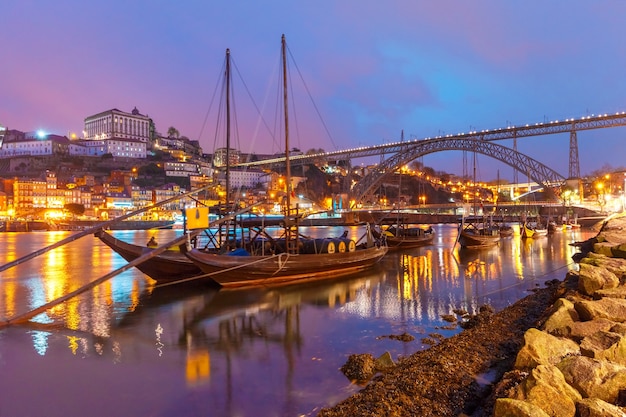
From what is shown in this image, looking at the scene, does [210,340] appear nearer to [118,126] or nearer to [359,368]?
[359,368]

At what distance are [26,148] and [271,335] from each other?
136005 mm

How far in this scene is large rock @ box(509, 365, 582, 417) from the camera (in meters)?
4.04

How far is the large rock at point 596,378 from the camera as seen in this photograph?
14.4 feet

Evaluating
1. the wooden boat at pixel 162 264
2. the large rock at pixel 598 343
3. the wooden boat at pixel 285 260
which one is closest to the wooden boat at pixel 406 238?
the wooden boat at pixel 285 260

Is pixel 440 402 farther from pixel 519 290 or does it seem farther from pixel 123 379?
pixel 519 290

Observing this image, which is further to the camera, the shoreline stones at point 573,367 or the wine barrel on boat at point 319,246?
the wine barrel on boat at point 319,246

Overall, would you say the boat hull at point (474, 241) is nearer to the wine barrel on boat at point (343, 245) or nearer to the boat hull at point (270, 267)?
the wine barrel on boat at point (343, 245)

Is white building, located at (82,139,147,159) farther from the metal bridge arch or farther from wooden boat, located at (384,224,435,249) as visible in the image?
wooden boat, located at (384,224,435,249)

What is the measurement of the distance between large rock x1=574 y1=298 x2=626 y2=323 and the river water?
2.67m

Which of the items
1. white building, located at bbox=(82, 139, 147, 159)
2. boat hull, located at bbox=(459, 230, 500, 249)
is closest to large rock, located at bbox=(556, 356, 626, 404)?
boat hull, located at bbox=(459, 230, 500, 249)

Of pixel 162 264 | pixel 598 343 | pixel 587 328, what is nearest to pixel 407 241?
pixel 162 264

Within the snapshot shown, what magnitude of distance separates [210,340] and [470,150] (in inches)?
2390

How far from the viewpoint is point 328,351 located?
Result: 27.0ft

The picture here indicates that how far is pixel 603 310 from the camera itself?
23.8 feet
